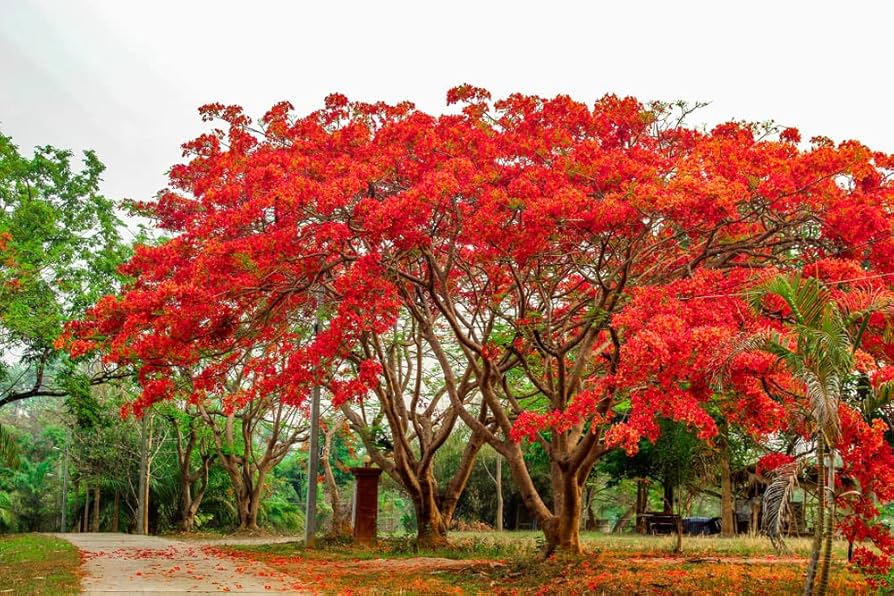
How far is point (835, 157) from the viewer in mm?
10234

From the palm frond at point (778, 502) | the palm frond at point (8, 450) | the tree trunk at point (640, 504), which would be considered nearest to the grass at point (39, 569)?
the palm frond at point (8, 450)

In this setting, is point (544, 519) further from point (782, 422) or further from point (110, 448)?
point (110, 448)

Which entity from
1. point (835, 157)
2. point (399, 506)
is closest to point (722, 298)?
point (835, 157)

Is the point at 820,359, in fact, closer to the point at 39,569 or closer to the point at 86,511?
the point at 39,569

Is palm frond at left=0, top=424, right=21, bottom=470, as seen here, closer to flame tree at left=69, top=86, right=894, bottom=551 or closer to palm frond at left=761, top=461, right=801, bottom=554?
flame tree at left=69, top=86, right=894, bottom=551

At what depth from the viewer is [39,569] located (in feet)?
39.7

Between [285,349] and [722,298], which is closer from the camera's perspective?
[722,298]

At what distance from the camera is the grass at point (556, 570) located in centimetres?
946

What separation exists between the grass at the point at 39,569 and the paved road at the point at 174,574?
0.20 m

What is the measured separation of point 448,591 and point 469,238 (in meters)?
4.42

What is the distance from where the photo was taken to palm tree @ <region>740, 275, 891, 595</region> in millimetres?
6504

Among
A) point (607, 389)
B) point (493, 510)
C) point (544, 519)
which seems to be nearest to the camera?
point (607, 389)

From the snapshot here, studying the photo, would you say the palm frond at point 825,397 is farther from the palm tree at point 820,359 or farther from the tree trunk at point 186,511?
the tree trunk at point 186,511

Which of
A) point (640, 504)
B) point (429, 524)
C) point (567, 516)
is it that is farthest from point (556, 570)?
point (640, 504)
